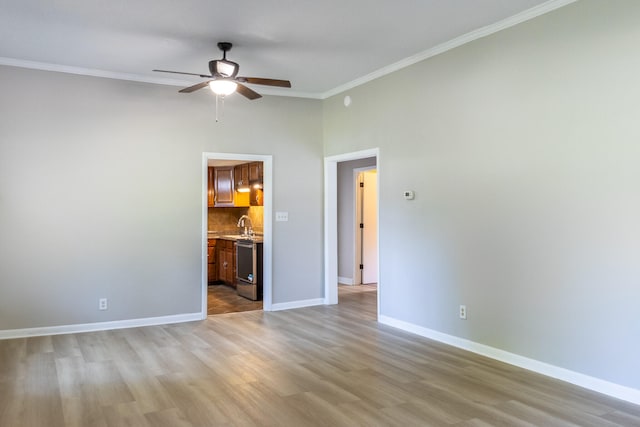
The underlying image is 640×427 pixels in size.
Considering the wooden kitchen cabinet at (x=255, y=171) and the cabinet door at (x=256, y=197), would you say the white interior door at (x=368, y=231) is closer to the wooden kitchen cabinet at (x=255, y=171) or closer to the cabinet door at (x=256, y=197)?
the cabinet door at (x=256, y=197)

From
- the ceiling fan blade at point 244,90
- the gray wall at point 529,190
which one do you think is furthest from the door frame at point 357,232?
the ceiling fan blade at point 244,90

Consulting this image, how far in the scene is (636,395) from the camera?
3.24m

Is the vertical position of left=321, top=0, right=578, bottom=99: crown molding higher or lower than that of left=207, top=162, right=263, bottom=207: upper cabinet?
higher

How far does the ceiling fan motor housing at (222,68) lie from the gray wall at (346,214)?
4451 mm

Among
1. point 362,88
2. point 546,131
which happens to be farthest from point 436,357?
point 362,88

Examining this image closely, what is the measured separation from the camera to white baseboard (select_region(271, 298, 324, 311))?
6355 mm

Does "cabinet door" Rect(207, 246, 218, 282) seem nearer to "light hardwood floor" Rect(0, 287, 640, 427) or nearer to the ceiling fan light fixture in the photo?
"light hardwood floor" Rect(0, 287, 640, 427)

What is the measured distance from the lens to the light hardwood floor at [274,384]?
3.03 metres

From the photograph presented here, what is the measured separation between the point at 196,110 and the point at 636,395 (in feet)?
16.6

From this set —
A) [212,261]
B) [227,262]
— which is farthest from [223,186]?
[227,262]

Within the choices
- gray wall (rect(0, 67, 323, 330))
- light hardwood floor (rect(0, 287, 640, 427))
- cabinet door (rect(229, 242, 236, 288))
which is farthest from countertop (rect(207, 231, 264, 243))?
light hardwood floor (rect(0, 287, 640, 427))

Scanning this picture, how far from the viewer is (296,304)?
6500mm

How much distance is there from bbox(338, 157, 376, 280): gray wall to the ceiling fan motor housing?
4.45 metres

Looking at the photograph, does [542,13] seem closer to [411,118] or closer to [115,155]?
[411,118]
